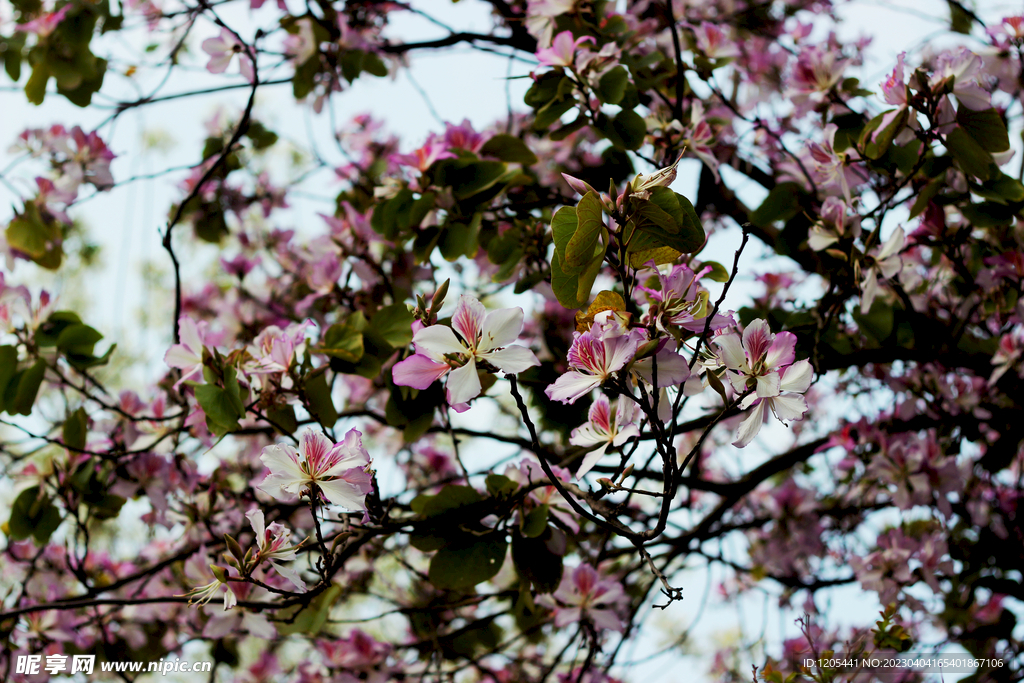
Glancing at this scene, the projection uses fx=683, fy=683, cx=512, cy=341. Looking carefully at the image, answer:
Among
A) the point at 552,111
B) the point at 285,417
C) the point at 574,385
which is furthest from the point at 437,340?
the point at 552,111

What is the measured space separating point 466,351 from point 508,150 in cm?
95

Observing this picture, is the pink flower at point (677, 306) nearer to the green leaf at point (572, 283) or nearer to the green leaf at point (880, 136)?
the green leaf at point (572, 283)

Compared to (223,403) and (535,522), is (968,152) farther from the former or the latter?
(223,403)

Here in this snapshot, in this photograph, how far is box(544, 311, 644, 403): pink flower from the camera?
2.79 ft

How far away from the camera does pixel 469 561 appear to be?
1261 mm

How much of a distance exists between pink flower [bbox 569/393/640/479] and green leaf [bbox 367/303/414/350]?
0.63 m

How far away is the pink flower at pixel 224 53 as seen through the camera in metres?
1.99

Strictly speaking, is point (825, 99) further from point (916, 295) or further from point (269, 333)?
point (269, 333)

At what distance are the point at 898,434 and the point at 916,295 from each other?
15.7 inches

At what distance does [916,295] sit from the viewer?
194cm

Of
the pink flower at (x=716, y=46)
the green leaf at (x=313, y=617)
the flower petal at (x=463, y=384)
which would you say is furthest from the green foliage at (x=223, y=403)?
the pink flower at (x=716, y=46)

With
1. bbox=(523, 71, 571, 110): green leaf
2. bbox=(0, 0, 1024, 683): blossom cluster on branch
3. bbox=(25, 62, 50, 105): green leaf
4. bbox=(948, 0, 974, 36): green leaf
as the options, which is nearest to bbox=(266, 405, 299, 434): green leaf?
bbox=(0, 0, 1024, 683): blossom cluster on branch

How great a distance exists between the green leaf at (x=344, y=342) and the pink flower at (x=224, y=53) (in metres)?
0.96

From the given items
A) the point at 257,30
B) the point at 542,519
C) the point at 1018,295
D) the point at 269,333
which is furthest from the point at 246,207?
the point at 1018,295
